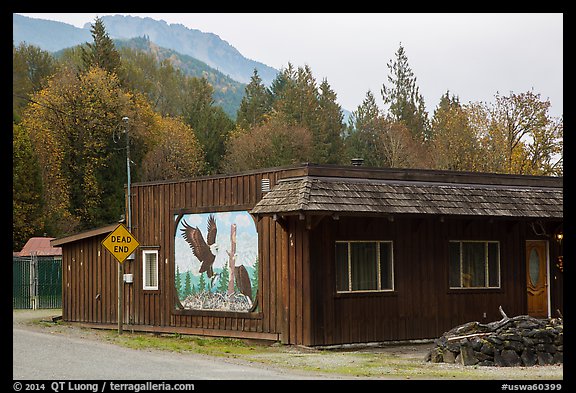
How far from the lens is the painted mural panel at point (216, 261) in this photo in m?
23.4

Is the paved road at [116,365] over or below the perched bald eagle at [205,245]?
below

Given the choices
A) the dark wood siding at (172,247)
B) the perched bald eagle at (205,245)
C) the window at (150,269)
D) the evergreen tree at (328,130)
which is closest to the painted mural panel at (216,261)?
the perched bald eagle at (205,245)

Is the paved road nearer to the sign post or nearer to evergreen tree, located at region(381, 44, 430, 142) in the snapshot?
the sign post

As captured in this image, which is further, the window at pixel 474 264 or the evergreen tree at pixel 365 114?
the evergreen tree at pixel 365 114

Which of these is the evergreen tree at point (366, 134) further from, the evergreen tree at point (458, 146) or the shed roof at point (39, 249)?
the shed roof at point (39, 249)

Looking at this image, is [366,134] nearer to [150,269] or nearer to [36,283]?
[36,283]

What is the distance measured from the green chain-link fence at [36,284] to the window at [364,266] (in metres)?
21.6

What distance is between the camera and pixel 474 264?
80.3 ft

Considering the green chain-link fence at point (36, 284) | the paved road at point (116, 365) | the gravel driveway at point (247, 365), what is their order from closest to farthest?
the paved road at point (116, 365)
the gravel driveway at point (247, 365)
the green chain-link fence at point (36, 284)

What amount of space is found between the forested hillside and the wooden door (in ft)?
87.2

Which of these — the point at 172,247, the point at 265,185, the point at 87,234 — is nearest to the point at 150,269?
the point at 172,247

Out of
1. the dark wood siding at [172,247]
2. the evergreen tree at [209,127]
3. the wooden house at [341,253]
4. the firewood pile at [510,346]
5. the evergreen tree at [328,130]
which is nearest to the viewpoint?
the firewood pile at [510,346]

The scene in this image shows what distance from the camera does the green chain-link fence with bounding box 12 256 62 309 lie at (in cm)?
4056
